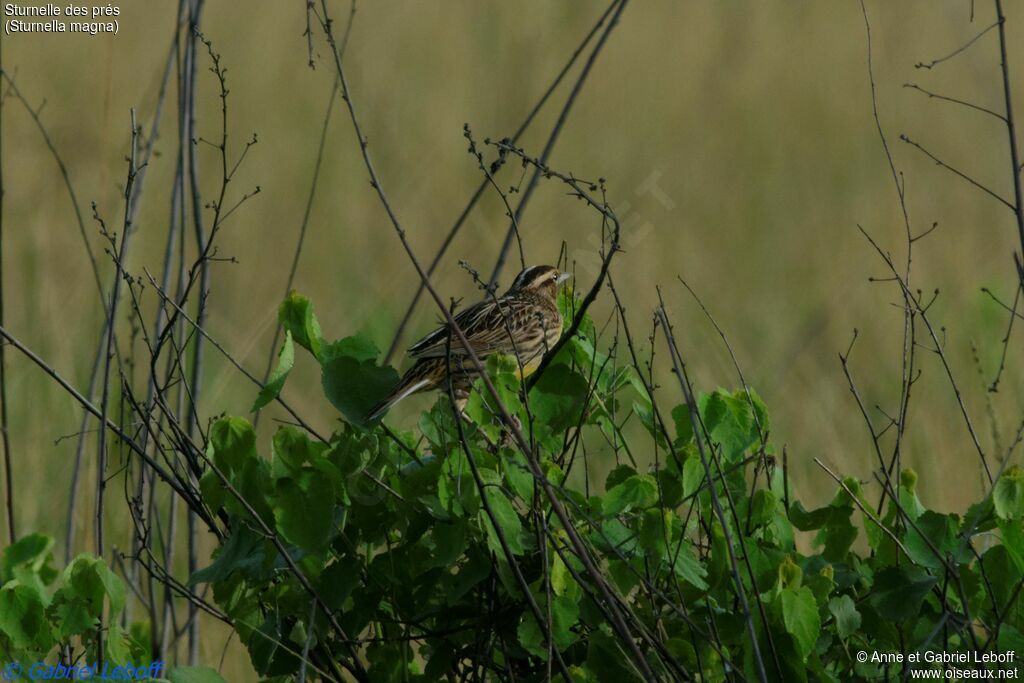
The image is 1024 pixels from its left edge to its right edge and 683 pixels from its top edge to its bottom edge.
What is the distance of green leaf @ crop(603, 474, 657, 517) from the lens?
2.86 metres

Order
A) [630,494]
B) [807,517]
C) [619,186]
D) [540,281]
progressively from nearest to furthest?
[630,494], [807,517], [540,281], [619,186]

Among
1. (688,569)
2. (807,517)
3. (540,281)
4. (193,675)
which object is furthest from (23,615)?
(540,281)

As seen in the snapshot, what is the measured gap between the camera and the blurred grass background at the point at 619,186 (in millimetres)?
7715

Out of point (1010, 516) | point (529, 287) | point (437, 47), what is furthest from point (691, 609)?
point (437, 47)

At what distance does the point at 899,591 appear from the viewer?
9.58 ft

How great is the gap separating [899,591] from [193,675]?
4.55 ft

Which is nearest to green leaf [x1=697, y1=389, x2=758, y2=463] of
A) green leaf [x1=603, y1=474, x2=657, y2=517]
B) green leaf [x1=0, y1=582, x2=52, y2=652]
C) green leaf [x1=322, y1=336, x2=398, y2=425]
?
green leaf [x1=603, y1=474, x2=657, y2=517]

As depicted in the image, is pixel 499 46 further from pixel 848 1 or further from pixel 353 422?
pixel 353 422

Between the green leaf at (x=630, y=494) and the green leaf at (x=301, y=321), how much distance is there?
706 millimetres

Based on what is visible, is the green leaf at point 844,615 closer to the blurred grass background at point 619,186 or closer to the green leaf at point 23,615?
the green leaf at point 23,615

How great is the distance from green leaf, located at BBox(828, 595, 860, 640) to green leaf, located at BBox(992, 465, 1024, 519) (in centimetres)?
34

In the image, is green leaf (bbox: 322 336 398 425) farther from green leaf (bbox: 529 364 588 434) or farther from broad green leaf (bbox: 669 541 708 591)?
broad green leaf (bbox: 669 541 708 591)

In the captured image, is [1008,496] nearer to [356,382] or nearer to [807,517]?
[807,517]

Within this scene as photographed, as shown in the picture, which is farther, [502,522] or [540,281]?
[540,281]
